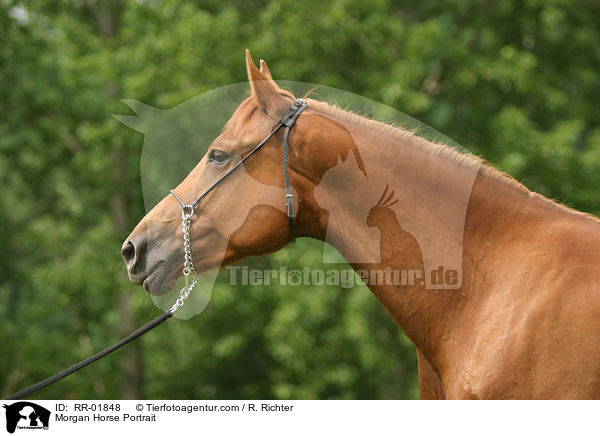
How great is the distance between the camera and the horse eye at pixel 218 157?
9.21ft

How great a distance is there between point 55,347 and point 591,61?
1252 centimetres

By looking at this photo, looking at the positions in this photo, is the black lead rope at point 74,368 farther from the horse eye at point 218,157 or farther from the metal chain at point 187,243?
the horse eye at point 218,157

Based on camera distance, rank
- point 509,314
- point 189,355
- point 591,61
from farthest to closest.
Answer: point 189,355
point 591,61
point 509,314

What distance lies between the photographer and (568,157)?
7566mm

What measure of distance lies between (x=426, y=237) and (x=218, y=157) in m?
1.11

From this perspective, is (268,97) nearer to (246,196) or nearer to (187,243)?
(246,196)

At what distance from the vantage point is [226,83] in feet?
26.8

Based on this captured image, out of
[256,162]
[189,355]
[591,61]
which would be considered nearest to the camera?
[256,162]

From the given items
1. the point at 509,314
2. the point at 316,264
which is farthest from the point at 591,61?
the point at 509,314

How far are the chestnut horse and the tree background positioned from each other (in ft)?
15.1

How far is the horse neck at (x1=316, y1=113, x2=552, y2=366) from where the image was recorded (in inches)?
101
